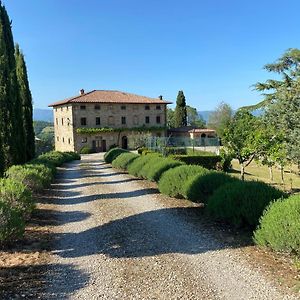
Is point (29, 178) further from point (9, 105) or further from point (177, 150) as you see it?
point (177, 150)

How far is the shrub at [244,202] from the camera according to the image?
250 inches

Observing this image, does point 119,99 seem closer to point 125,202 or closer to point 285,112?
point 285,112

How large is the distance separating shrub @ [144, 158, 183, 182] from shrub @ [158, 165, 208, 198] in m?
1.65

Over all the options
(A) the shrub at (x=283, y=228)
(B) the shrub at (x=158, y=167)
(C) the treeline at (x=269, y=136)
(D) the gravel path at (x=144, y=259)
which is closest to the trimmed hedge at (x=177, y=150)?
(C) the treeline at (x=269, y=136)

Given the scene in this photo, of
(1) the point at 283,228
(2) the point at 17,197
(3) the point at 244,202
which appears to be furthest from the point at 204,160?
(1) the point at 283,228

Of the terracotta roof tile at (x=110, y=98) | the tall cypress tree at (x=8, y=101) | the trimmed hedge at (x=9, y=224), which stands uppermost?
the terracotta roof tile at (x=110, y=98)

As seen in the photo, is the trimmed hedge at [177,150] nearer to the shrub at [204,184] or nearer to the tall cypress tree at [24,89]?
the tall cypress tree at [24,89]

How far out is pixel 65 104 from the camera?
167 ft

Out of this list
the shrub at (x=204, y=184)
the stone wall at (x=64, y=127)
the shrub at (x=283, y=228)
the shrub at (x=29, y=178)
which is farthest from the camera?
the stone wall at (x=64, y=127)

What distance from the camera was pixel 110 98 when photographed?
5175 cm

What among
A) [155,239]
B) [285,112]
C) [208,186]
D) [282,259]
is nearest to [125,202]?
[208,186]

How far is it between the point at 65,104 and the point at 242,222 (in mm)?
47142

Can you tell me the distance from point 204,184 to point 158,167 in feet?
13.8

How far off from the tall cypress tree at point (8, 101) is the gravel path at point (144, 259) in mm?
7036
